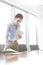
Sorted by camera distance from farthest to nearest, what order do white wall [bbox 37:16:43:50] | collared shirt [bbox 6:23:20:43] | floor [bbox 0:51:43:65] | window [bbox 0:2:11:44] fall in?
white wall [bbox 37:16:43:50] < window [bbox 0:2:11:44] < collared shirt [bbox 6:23:20:43] < floor [bbox 0:51:43:65]

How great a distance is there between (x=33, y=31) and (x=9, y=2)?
3.74 m

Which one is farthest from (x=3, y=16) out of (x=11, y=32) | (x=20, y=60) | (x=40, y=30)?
(x=20, y=60)

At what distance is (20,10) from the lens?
8.34 m

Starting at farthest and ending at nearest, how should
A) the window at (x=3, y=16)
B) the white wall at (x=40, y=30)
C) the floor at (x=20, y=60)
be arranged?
the white wall at (x=40, y=30)
the window at (x=3, y=16)
the floor at (x=20, y=60)

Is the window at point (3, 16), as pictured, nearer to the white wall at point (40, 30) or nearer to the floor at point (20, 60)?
the white wall at point (40, 30)

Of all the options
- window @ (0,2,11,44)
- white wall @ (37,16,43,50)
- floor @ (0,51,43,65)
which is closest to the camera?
floor @ (0,51,43,65)

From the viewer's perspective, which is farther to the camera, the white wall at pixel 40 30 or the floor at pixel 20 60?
the white wall at pixel 40 30

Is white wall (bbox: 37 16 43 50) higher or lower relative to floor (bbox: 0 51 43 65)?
higher

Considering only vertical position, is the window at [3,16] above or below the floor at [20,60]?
above

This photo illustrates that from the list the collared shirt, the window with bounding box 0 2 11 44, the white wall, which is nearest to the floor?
the collared shirt

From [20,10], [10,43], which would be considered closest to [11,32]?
[10,43]

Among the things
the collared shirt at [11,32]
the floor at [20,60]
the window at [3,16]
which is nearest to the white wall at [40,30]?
the window at [3,16]

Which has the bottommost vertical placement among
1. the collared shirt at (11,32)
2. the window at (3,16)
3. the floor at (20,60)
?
the floor at (20,60)

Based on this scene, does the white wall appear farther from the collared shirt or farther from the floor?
the floor
